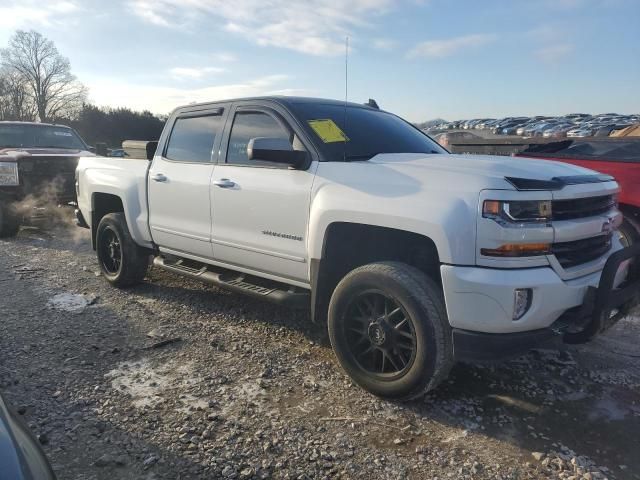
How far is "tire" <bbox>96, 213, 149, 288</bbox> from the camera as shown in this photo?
529 centimetres

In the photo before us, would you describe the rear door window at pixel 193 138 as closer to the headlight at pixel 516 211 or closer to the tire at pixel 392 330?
the tire at pixel 392 330

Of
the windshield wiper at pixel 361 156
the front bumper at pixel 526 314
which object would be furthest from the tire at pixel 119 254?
the front bumper at pixel 526 314

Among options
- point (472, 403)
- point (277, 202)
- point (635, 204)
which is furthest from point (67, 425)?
point (635, 204)

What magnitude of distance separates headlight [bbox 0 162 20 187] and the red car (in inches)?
280

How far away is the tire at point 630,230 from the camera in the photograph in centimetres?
482

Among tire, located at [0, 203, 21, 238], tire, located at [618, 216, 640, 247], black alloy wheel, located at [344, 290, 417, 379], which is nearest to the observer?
black alloy wheel, located at [344, 290, 417, 379]

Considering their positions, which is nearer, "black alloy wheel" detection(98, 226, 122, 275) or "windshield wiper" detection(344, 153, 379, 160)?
"windshield wiper" detection(344, 153, 379, 160)

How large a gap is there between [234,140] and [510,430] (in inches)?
114

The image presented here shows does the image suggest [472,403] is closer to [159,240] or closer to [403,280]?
[403,280]

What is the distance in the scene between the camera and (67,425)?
9.52ft

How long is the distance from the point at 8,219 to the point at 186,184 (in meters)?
5.05

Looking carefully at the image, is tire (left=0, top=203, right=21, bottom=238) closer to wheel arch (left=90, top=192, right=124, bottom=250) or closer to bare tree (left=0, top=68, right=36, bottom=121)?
wheel arch (left=90, top=192, right=124, bottom=250)

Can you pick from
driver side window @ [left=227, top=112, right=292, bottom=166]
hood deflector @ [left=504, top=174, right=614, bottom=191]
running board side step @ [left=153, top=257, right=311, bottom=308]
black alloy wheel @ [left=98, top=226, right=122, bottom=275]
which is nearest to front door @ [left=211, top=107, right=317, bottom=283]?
driver side window @ [left=227, top=112, right=292, bottom=166]

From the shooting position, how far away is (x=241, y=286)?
412 cm
